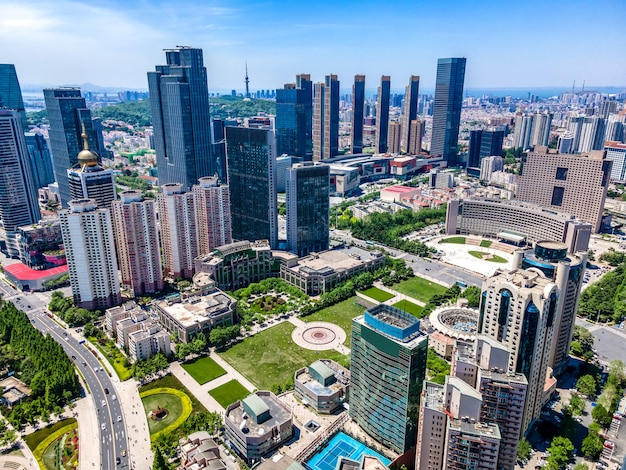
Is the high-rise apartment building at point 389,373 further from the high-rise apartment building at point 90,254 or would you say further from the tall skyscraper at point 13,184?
the tall skyscraper at point 13,184

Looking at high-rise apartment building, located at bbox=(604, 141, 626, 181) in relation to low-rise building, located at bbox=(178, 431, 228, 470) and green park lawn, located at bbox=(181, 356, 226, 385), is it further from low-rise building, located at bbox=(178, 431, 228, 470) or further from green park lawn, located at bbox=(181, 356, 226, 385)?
low-rise building, located at bbox=(178, 431, 228, 470)

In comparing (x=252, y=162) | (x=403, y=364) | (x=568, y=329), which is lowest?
(x=568, y=329)

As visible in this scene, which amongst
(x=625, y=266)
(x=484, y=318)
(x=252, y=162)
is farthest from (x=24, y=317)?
(x=625, y=266)

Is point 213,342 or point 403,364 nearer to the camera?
point 403,364

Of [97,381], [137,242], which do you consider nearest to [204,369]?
[97,381]

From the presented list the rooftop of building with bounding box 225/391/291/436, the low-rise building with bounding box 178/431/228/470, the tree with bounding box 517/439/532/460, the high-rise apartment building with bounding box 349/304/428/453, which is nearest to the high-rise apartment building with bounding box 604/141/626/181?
the tree with bounding box 517/439/532/460

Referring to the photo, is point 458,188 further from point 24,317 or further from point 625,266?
point 24,317

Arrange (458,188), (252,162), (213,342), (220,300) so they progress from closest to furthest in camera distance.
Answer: (213,342) → (220,300) → (252,162) → (458,188)

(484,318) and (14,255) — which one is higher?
(484,318)
